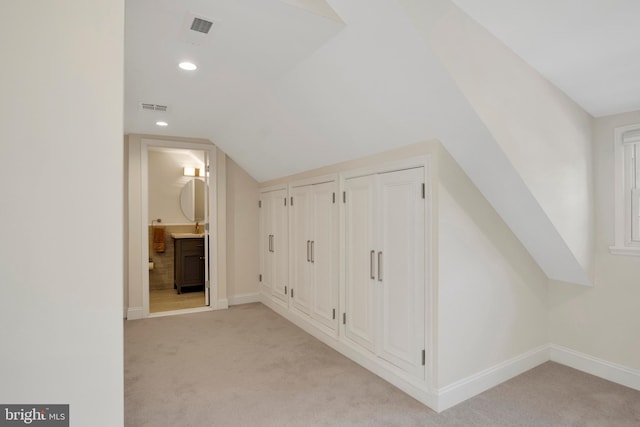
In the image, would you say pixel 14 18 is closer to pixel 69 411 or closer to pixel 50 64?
pixel 50 64

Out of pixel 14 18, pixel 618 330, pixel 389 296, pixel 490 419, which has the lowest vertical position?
pixel 490 419

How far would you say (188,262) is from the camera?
5.96 metres

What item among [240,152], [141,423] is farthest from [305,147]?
[141,423]

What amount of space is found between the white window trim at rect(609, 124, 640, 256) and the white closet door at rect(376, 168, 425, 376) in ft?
5.83

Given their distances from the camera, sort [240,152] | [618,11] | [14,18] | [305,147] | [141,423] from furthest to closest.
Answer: [240,152] < [305,147] < [141,423] < [618,11] < [14,18]

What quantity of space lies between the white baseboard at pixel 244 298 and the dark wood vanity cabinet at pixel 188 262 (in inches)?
41.5

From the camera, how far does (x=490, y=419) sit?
2.34 metres

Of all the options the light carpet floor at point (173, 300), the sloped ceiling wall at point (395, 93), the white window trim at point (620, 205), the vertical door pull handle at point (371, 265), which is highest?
the sloped ceiling wall at point (395, 93)

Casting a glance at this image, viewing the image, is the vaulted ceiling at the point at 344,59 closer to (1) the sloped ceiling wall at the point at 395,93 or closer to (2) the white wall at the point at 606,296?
(1) the sloped ceiling wall at the point at 395,93

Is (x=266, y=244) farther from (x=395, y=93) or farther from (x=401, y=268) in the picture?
(x=395, y=93)

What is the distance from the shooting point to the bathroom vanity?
19.4 ft

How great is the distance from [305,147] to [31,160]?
2.61 metres

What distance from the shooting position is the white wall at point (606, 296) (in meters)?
2.87

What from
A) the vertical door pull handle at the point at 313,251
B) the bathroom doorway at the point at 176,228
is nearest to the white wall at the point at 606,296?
the vertical door pull handle at the point at 313,251
